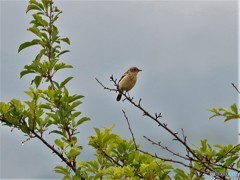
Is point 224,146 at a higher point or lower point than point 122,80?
lower

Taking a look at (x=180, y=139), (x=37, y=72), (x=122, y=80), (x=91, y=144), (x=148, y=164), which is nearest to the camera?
(x=180, y=139)

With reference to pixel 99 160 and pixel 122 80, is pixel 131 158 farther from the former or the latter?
pixel 122 80

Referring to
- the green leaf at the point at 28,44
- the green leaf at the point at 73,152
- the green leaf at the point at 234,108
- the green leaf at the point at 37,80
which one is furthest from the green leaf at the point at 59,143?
the green leaf at the point at 234,108

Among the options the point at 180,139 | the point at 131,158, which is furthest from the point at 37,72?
the point at 180,139

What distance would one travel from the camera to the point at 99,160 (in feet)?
16.5

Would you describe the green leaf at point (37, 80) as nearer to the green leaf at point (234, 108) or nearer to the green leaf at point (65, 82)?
the green leaf at point (65, 82)

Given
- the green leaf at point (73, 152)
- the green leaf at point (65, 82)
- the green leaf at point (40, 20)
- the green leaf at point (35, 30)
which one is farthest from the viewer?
the green leaf at point (40, 20)

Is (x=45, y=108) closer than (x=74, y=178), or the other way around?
(x=74, y=178)

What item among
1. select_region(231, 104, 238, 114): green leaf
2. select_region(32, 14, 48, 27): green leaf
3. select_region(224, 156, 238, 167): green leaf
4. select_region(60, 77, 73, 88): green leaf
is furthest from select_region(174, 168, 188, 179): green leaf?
select_region(32, 14, 48, 27): green leaf

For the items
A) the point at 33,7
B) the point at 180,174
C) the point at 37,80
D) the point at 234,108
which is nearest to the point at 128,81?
the point at 33,7

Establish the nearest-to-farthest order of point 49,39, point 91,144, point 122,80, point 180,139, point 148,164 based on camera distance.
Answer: point 180,139, point 148,164, point 91,144, point 49,39, point 122,80

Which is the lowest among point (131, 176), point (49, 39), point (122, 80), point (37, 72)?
point (131, 176)

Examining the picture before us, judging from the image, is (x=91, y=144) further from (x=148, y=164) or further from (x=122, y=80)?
(x=122, y=80)

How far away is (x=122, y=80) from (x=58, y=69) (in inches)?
241
